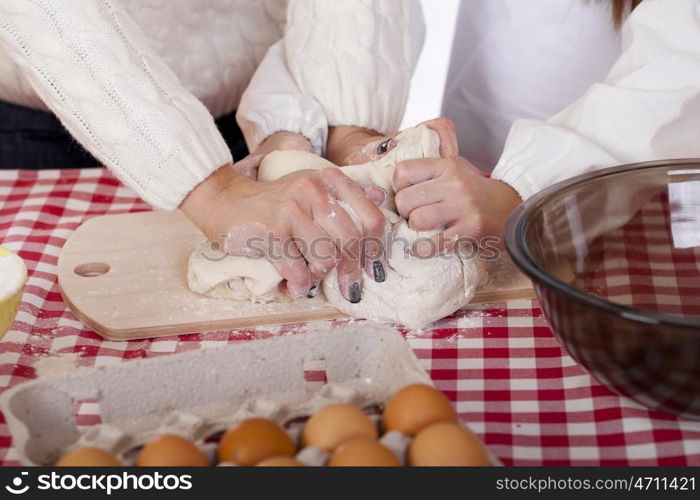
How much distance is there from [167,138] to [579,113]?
0.55m

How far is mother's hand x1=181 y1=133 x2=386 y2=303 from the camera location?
3.66ft

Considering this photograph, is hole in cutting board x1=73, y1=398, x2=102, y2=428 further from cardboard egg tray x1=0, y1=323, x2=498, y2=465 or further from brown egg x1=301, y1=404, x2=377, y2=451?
brown egg x1=301, y1=404, x2=377, y2=451

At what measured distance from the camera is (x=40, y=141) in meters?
1.65

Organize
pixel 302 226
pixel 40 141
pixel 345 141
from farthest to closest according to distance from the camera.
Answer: pixel 40 141
pixel 345 141
pixel 302 226

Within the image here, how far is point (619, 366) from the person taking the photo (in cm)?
83

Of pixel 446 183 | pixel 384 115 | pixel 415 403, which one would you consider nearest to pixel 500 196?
pixel 446 183

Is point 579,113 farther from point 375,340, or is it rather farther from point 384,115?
point 375,340

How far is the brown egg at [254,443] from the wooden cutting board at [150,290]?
0.41 m

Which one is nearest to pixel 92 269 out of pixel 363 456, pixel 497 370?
pixel 497 370

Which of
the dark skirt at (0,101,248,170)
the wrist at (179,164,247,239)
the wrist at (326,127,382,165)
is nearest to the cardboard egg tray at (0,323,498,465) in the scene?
the wrist at (179,164,247,239)

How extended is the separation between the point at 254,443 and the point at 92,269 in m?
0.65

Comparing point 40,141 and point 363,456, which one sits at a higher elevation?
point 363,456

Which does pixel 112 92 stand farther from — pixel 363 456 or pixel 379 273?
pixel 363 456

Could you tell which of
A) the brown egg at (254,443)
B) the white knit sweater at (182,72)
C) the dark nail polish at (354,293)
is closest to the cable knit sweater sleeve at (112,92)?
the white knit sweater at (182,72)
